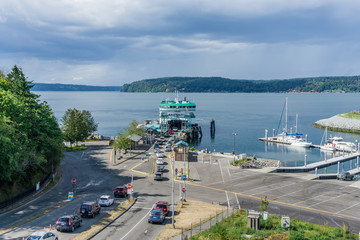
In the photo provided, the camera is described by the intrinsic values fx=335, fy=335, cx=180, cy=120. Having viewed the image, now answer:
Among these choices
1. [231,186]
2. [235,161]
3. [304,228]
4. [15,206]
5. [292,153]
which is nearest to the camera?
[304,228]

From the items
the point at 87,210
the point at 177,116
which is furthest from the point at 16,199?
the point at 177,116

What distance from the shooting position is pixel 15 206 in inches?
1555

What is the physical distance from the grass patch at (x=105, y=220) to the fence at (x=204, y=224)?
7.68 meters

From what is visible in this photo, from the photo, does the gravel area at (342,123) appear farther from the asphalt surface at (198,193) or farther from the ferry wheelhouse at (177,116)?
the asphalt surface at (198,193)

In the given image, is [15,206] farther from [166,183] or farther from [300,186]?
[300,186]

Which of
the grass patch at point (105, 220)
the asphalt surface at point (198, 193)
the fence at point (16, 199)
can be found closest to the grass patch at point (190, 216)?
the asphalt surface at point (198, 193)

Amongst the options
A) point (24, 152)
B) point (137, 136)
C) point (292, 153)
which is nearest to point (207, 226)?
point (24, 152)

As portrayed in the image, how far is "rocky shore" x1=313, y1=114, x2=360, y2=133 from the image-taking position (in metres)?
145

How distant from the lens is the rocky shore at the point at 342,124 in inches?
5709

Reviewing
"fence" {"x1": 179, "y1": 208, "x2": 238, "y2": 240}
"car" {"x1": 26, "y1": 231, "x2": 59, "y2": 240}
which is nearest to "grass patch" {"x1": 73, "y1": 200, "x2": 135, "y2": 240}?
"car" {"x1": 26, "y1": 231, "x2": 59, "y2": 240}

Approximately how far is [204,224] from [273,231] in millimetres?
6682

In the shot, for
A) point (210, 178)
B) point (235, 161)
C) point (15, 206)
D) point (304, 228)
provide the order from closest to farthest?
point (304, 228) → point (15, 206) → point (210, 178) → point (235, 161)

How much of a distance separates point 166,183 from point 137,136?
32895mm

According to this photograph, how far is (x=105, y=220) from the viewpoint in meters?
33.7
